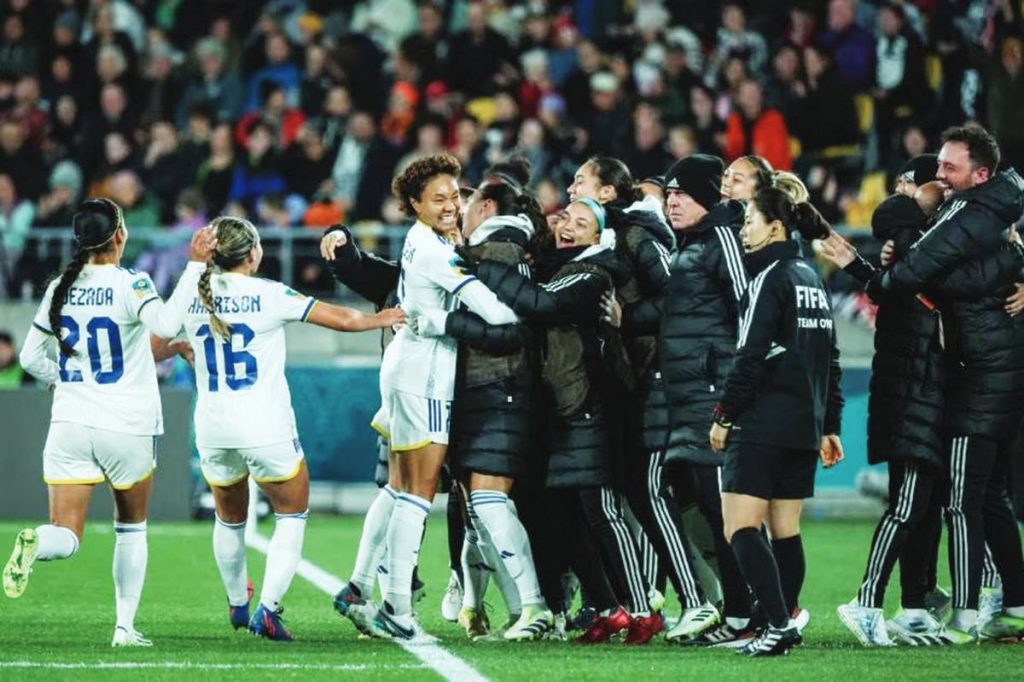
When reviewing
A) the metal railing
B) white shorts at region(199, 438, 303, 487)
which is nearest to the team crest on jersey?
white shorts at region(199, 438, 303, 487)

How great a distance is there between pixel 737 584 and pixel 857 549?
5.17 meters

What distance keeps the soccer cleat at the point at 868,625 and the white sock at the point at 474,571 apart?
162 centimetres

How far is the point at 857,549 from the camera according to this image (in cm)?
1318

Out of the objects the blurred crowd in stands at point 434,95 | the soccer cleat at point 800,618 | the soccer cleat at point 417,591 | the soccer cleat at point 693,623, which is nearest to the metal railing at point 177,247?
the blurred crowd in stands at point 434,95

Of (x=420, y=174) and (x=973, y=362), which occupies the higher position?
(x=420, y=174)

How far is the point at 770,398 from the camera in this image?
7.64 meters

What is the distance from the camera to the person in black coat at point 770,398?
7570 millimetres

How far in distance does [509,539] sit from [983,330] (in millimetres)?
2250

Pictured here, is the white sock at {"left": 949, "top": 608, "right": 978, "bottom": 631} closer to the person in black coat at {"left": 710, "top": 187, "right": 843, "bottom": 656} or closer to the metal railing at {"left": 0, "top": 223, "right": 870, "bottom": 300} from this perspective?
the person in black coat at {"left": 710, "top": 187, "right": 843, "bottom": 656}

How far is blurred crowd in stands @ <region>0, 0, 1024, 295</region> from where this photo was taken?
55.2ft

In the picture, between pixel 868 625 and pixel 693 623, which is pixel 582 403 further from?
pixel 868 625

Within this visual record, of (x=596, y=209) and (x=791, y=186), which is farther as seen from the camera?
(x=596, y=209)

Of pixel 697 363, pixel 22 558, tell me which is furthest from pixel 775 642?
pixel 22 558

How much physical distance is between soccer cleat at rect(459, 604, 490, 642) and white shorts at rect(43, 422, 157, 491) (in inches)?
61.0
